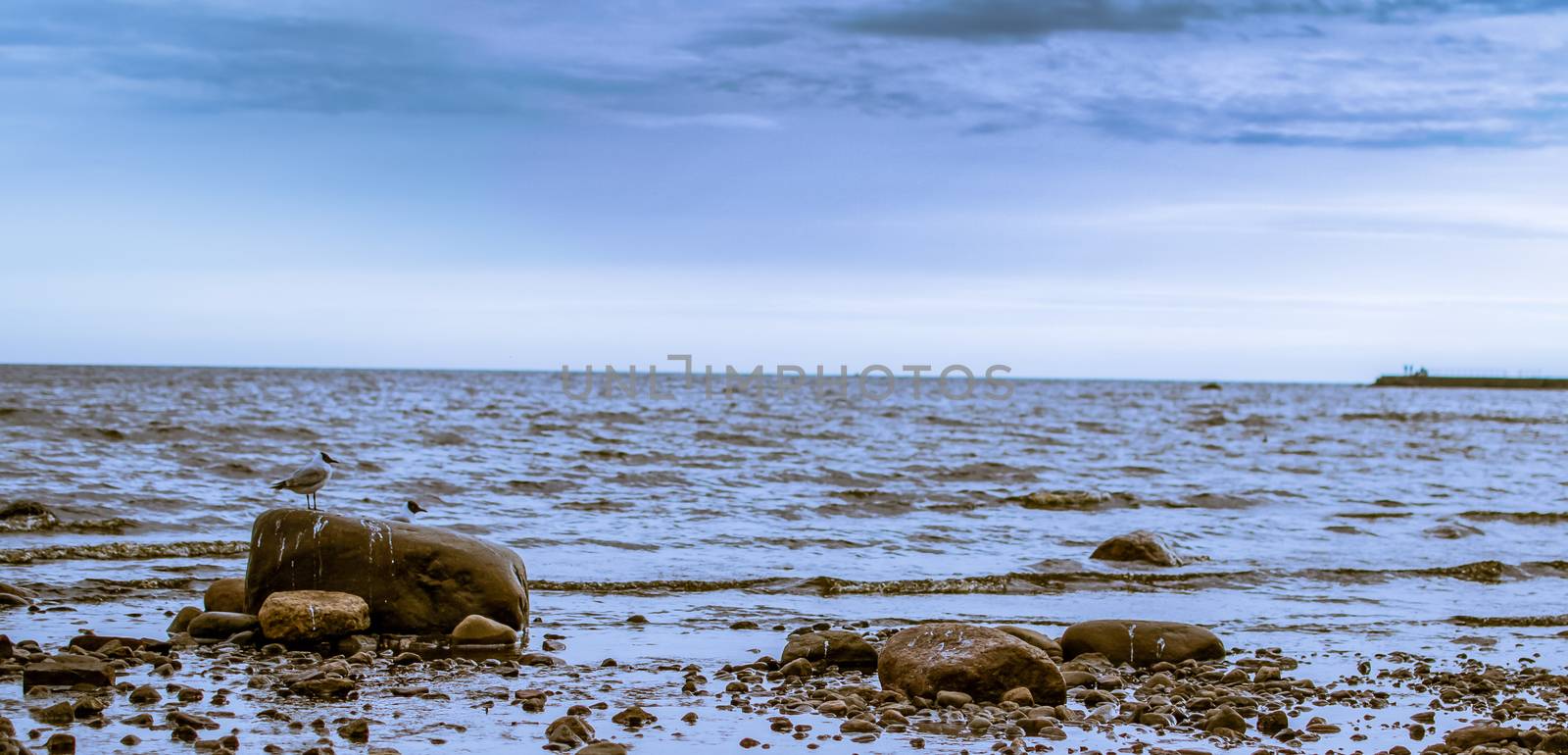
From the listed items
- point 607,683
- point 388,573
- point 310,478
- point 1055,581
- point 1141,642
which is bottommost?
point 1055,581

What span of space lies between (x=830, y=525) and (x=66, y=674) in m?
11.3

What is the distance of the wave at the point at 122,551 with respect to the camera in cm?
1306

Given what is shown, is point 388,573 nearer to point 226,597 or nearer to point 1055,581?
point 226,597

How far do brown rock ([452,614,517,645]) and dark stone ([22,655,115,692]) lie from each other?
251 cm

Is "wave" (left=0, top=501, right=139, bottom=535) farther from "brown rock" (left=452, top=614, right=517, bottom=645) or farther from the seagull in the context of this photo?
"brown rock" (left=452, top=614, right=517, bottom=645)

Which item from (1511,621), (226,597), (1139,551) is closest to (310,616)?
(226,597)

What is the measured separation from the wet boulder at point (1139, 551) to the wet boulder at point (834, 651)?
652 cm

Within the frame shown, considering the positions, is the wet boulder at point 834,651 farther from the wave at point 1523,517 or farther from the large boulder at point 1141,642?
the wave at point 1523,517

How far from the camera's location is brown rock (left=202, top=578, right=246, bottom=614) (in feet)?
33.4

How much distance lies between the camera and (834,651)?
29.1ft

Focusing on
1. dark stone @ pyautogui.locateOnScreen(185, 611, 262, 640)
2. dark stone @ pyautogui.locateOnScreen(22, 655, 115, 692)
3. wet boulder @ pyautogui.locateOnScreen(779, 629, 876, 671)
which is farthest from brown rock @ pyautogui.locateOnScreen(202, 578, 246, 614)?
A: wet boulder @ pyautogui.locateOnScreen(779, 629, 876, 671)

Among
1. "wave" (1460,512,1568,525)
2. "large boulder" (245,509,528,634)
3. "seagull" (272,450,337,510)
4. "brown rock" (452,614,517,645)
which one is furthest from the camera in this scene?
"wave" (1460,512,1568,525)

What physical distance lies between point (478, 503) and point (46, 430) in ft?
Result: 55.5

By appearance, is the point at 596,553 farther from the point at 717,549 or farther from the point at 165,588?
the point at 165,588
